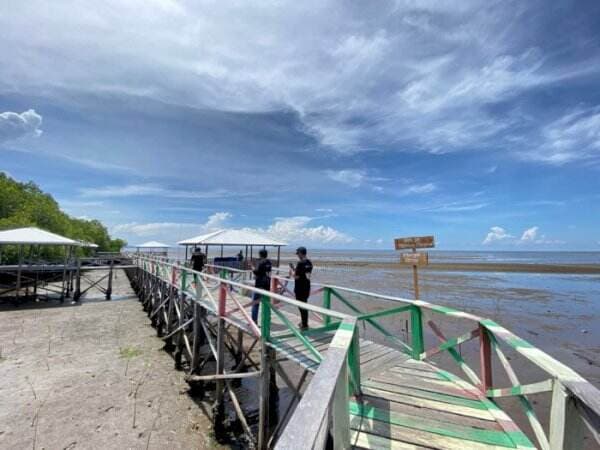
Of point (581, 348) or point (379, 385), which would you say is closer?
point (379, 385)

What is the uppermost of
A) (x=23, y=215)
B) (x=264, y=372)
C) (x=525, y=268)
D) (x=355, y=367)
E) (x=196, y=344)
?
(x=23, y=215)

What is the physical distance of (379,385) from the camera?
3.56 m

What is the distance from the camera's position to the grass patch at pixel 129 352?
9.00 meters

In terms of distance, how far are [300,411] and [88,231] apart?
5521 centimetres

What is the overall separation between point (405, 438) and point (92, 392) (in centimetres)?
744

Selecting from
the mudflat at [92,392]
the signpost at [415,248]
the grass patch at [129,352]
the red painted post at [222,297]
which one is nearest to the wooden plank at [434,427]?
the signpost at [415,248]

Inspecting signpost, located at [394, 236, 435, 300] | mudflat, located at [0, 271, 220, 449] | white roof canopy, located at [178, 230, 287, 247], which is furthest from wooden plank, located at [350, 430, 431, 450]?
white roof canopy, located at [178, 230, 287, 247]

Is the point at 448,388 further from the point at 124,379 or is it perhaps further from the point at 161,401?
the point at 124,379

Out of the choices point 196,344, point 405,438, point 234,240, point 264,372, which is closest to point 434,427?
point 405,438

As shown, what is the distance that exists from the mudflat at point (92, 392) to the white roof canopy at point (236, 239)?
16.6 feet

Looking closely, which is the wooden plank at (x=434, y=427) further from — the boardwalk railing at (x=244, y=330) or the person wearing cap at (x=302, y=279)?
the person wearing cap at (x=302, y=279)

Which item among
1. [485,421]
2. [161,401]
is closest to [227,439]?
[161,401]

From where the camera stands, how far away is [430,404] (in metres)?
3.15

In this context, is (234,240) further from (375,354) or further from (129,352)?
(375,354)
